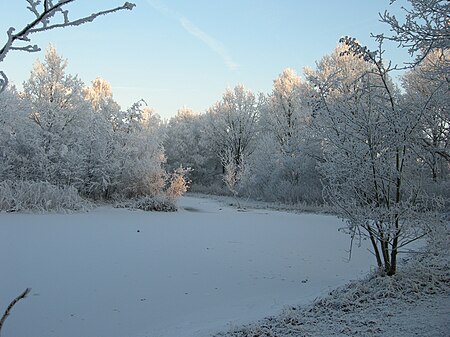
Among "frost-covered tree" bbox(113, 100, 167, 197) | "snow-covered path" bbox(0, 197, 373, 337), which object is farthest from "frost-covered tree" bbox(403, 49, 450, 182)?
"frost-covered tree" bbox(113, 100, 167, 197)

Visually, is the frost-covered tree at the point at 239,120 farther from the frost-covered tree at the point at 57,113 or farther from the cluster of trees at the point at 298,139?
the frost-covered tree at the point at 57,113

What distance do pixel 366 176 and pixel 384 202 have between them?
0.38 meters

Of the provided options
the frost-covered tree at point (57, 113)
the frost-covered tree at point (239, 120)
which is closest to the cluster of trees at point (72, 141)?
the frost-covered tree at point (57, 113)

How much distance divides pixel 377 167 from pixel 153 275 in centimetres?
295

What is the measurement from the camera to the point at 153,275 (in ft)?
15.9

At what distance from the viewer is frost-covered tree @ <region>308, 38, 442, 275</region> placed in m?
4.11

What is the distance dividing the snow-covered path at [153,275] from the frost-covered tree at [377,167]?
934 millimetres

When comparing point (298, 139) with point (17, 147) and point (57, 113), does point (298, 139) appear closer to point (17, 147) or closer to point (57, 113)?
point (57, 113)

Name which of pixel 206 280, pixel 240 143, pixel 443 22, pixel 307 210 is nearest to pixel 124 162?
pixel 307 210

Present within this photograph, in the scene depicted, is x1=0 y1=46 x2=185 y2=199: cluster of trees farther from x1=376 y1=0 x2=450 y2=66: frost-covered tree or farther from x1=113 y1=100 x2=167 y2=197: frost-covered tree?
x1=376 y1=0 x2=450 y2=66: frost-covered tree

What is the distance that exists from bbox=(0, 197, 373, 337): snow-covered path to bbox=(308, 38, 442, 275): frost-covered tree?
934mm

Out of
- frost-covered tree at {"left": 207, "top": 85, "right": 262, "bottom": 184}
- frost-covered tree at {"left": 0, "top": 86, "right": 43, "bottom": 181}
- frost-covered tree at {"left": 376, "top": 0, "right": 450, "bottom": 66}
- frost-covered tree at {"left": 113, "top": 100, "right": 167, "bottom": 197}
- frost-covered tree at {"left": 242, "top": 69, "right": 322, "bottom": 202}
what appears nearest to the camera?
frost-covered tree at {"left": 376, "top": 0, "right": 450, "bottom": 66}

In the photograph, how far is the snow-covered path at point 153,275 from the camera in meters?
3.37

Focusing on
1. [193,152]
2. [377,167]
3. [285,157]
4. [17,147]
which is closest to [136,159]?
[17,147]
